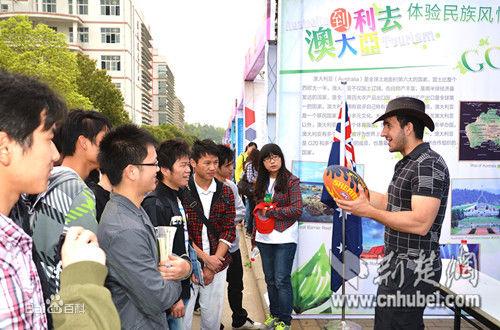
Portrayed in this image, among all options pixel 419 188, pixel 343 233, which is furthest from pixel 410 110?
pixel 343 233

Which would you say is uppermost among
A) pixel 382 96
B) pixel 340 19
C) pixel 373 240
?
pixel 340 19

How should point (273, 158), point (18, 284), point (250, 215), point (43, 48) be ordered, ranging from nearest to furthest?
point (18, 284), point (273, 158), point (250, 215), point (43, 48)

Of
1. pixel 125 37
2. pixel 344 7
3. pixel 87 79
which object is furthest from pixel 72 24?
→ pixel 344 7

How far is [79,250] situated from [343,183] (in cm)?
187

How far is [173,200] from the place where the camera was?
274cm

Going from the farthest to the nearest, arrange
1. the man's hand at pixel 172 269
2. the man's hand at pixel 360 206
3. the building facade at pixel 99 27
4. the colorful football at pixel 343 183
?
1. the building facade at pixel 99 27
2. the colorful football at pixel 343 183
3. the man's hand at pixel 360 206
4. the man's hand at pixel 172 269

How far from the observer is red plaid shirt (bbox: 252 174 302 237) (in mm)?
3719

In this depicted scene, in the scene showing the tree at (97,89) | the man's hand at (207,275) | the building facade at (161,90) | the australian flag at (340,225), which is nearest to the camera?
the man's hand at (207,275)

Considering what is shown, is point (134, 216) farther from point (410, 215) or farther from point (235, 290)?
point (235, 290)

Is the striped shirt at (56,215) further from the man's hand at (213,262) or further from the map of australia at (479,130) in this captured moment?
the map of australia at (479,130)

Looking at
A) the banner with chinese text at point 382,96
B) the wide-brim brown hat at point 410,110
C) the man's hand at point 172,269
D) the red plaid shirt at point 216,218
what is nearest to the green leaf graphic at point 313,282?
the banner with chinese text at point 382,96

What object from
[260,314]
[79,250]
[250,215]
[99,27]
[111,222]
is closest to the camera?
[79,250]

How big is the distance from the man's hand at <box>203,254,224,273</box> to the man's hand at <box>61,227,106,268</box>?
2.09 m

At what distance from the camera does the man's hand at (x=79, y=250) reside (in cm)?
109
